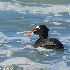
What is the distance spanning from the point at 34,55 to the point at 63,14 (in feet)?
29.8

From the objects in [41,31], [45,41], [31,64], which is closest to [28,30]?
[41,31]

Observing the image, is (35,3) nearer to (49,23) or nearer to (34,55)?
(49,23)

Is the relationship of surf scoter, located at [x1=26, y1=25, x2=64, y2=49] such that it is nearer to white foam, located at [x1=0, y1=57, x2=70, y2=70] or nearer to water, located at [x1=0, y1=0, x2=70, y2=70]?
water, located at [x1=0, y1=0, x2=70, y2=70]

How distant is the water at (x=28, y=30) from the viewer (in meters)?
15.3

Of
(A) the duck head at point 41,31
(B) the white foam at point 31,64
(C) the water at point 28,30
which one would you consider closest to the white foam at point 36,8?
(C) the water at point 28,30

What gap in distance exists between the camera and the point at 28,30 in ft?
70.2

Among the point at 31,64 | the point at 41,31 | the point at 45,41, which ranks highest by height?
the point at 41,31

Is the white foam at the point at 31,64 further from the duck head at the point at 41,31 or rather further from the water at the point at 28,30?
the duck head at the point at 41,31

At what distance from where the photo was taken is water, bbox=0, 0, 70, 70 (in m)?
15.3

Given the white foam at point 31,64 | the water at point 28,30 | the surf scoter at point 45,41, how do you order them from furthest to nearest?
the surf scoter at point 45,41 < the water at point 28,30 < the white foam at point 31,64

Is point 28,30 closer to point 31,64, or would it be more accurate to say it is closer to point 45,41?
point 45,41

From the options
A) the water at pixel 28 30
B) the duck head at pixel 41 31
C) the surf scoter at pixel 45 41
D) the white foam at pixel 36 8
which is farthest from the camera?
the white foam at pixel 36 8

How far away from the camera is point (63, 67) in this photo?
1478cm

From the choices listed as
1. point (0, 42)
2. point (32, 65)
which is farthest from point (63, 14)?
point (32, 65)
